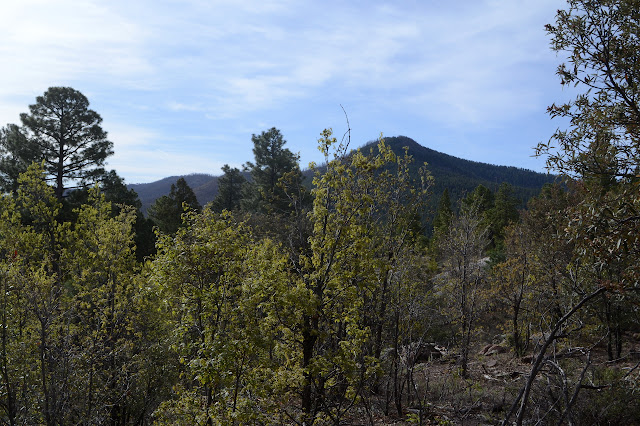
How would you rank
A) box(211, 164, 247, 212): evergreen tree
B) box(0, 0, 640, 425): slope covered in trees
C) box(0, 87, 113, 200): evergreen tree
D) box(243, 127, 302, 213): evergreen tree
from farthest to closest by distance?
1. box(211, 164, 247, 212): evergreen tree
2. box(243, 127, 302, 213): evergreen tree
3. box(0, 87, 113, 200): evergreen tree
4. box(0, 0, 640, 425): slope covered in trees

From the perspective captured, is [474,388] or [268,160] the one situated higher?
[268,160]

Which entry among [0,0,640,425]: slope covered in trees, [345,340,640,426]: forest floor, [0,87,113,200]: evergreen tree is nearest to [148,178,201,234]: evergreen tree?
[0,87,113,200]: evergreen tree

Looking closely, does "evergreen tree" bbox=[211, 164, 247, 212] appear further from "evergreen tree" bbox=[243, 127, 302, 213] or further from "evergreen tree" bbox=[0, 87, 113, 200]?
"evergreen tree" bbox=[0, 87, 113, 200]

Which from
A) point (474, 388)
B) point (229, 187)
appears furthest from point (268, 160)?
point (474, 388)

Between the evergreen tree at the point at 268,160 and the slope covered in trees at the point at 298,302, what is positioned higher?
the evergreen tree at the point at 268,160

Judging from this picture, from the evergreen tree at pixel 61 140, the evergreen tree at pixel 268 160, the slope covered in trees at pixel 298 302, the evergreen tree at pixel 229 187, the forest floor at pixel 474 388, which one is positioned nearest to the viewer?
the slope covered in trees at pixel 298 302

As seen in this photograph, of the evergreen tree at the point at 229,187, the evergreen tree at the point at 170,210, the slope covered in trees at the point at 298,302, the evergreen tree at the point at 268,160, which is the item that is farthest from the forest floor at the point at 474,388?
the evergreen tree at the point at 229,187

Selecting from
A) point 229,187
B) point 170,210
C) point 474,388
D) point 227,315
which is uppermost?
point 229,187

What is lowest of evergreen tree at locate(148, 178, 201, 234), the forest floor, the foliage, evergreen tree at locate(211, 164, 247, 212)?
the forest floor

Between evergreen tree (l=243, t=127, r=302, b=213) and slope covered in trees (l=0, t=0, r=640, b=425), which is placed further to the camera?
evergreen tree (l=243, t=127, r=302, b=213)

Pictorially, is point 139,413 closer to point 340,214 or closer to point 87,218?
point 87,218

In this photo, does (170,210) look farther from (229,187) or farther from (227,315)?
(227,315)

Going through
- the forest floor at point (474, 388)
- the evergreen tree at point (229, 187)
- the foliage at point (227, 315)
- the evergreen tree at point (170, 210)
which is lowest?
the forest floor at point (474, 388)

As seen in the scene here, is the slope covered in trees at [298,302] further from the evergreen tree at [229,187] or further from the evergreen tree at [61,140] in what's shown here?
the evergreen tree at [229,187]
